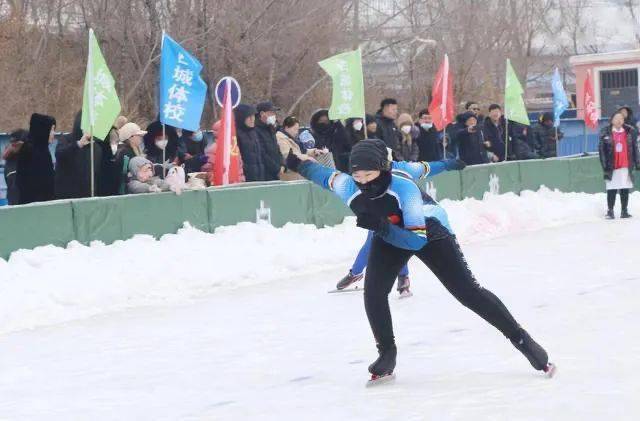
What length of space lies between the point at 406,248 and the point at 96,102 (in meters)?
6.06

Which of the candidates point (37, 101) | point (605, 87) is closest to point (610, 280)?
point (37, 101)

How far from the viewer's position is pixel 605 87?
1681 inches

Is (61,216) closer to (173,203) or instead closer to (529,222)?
(173,203)

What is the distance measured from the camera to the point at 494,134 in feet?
69.7

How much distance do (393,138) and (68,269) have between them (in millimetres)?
6401

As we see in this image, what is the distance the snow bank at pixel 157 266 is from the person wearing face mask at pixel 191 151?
134 cm

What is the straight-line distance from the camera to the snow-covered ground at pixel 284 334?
23.4ft

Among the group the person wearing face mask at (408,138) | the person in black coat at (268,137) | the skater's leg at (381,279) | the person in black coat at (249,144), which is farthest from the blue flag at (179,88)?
the skater's leg at (381,279)

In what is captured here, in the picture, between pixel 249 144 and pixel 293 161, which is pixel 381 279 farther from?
pixel 249 144

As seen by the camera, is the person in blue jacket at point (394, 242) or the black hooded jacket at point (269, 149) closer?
the person in blue jacket at point (394, 242)

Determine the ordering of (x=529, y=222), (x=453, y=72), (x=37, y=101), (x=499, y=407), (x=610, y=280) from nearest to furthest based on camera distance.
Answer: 1. (x=499, y=407)
2. (x=610, y=280)
3. (x=529, y=222)
4. (x=37, y=101)
5. (x=453, y=72)

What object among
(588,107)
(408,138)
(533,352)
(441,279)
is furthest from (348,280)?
(588,107)

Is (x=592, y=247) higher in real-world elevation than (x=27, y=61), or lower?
lower

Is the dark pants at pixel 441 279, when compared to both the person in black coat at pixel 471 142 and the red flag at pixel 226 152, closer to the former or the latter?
the red flag at pixel 226 152
